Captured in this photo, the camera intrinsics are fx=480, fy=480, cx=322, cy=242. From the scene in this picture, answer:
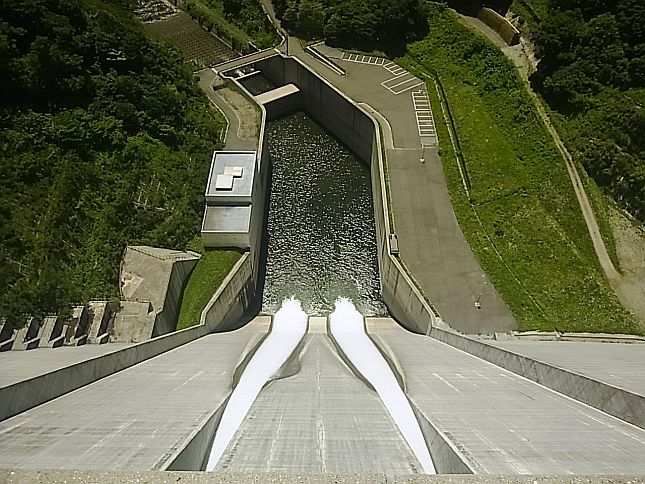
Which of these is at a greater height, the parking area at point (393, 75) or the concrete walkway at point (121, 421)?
the parking area at point (393, 75)

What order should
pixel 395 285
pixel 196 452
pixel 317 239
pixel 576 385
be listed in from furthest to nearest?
1. pixel 317 239
2. pixel 395 285
3. pixel 576 385
4. pixel 196 452

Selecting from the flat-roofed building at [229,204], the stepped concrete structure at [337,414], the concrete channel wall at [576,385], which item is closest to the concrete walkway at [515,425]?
the stepped concrete structure at [337,414]

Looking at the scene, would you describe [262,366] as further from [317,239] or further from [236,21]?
[236,21]

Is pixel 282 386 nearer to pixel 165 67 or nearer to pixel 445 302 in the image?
pixel 445 302

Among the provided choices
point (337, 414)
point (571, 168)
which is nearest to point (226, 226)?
point (337, 414)

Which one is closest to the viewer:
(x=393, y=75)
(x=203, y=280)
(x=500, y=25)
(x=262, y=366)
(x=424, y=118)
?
(x=262, y=366)

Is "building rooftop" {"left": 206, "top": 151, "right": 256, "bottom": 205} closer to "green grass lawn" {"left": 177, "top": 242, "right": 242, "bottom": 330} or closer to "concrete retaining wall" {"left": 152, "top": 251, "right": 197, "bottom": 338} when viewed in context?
"green grass lawn" {"left": 177, "top": 242, "right": 242, "bottom": 330}

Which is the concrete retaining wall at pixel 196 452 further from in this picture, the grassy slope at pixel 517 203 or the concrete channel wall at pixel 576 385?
the grassy slope at pixel 517 203
